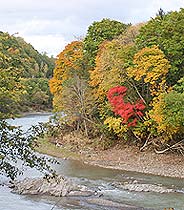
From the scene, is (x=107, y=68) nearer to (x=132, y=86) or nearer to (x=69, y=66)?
(x=132, y=86)

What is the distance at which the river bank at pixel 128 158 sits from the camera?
29641 mm

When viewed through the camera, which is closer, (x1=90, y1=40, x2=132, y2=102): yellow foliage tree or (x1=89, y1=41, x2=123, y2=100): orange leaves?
(x1=90, y1=40, x2=132, y2=102): yellow foliage tree

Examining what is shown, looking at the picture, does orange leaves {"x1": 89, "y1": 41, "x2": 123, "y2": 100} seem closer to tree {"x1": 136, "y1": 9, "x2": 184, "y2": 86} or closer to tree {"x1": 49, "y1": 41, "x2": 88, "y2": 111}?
tree {"x1": 136, "y1": 9, "x2": 184, "y2": 86}

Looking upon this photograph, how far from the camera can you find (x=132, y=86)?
113 feet

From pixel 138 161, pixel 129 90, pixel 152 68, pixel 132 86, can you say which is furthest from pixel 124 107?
pixel 138 161

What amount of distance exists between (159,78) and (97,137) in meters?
10.0

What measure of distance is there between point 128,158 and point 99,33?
13315mm

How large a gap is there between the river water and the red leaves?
16.1ft

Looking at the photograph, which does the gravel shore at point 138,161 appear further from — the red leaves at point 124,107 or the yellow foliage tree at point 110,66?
the yellow foliage tree at point 110,66

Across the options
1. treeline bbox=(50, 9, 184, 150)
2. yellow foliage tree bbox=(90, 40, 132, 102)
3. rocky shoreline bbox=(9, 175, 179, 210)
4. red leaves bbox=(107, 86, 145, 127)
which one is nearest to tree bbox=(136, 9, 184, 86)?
treeline bbox=(50, 9, 184, 150)

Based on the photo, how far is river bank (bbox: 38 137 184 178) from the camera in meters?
29.6

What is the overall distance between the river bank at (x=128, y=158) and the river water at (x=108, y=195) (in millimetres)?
1359

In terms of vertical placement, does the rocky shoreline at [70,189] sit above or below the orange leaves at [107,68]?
below

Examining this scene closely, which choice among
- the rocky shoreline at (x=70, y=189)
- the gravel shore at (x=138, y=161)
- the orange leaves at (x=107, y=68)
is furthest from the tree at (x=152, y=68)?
the rocky shoreline at (x=70, y=189)
